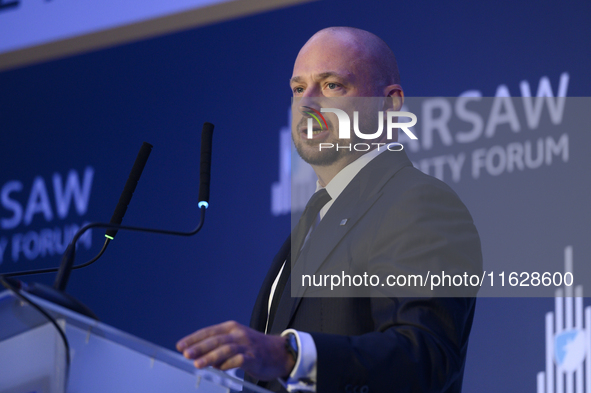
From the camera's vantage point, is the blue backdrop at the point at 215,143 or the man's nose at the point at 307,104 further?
the blue backdrop at the point at 215,143

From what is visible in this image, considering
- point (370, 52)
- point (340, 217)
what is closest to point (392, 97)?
point (370, 52)

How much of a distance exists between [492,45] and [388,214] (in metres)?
1.46

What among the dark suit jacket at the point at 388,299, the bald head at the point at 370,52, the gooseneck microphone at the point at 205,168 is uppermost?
the bald head at the point at 370,52

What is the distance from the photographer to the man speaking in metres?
0.96

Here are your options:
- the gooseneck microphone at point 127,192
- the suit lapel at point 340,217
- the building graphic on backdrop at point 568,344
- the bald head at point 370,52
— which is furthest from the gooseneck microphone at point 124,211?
the building graphic on backdrop at point 568,344

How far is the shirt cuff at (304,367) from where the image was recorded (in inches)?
37.2

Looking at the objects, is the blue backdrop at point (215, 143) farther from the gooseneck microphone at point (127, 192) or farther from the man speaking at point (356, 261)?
the gooseneck microphone at point (127, 192)

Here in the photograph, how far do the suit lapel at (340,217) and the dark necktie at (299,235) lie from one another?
5 centimetres

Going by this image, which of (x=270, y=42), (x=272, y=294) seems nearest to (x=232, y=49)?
(x=270, y=42)

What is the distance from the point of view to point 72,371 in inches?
33.5

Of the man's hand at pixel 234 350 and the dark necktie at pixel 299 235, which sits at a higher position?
the dark necktie at pixel 299 235

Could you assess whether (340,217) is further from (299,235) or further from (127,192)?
(127,192)

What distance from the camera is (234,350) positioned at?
84cm

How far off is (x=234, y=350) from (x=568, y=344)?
5.59ft
